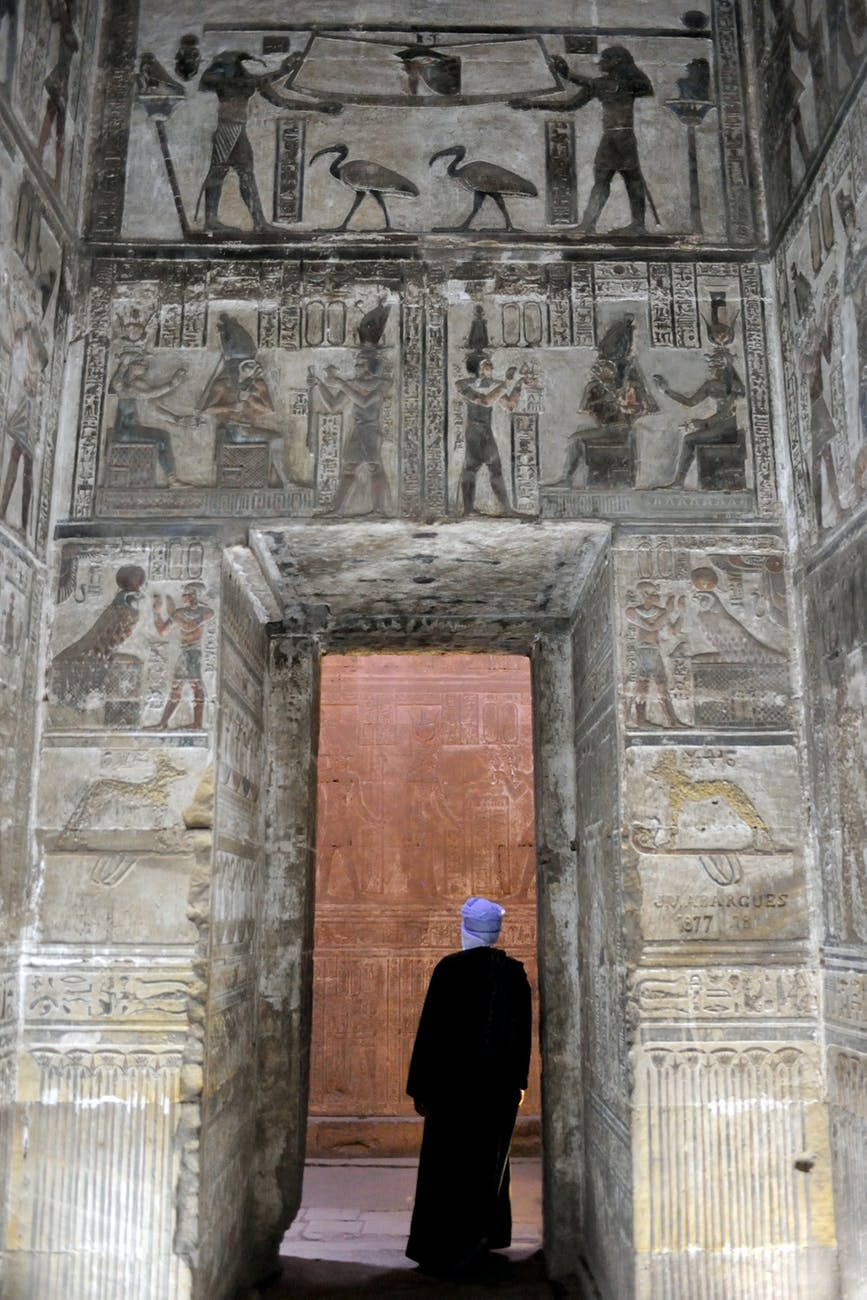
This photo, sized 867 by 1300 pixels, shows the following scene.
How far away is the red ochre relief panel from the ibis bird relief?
4520mm

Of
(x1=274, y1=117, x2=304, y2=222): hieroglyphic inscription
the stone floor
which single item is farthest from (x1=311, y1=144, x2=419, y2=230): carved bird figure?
the stone floor

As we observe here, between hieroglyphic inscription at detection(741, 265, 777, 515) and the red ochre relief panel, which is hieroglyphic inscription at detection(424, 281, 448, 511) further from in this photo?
the red ochre relief panel

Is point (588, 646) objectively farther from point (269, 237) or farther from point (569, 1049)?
point (269, 237)

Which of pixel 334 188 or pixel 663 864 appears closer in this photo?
pixel 663 864

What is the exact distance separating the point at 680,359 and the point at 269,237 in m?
1.85

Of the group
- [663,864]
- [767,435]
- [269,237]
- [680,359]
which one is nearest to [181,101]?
[269,237]

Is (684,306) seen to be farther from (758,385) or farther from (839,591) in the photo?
(839,591)

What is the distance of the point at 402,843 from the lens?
30.1ft

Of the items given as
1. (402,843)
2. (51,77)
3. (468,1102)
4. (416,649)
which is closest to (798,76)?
(51,77)

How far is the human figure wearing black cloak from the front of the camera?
538 centimetres

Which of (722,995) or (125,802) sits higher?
(125,802)

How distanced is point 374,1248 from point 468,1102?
3.17 ft

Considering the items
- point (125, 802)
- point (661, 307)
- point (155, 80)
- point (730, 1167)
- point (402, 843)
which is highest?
point (155, 80)

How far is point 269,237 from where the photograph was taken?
5.07 m
